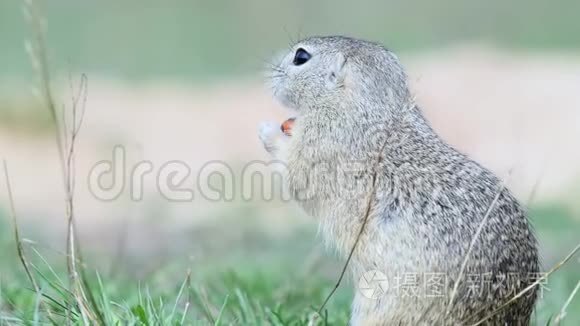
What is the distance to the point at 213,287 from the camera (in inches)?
225

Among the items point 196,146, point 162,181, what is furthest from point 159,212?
point 196,146

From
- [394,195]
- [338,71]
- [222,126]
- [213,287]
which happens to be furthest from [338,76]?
[222,126]

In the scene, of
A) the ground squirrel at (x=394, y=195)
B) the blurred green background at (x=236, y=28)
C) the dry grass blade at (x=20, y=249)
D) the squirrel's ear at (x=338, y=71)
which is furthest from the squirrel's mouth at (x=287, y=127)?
the blurred green background at (x=236, y=28)

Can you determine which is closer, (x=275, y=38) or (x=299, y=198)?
(x=299, y=198)

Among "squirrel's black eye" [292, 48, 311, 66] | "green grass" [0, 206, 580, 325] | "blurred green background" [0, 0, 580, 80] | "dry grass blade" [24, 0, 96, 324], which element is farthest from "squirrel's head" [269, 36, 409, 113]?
"blurred green background" [0, 0, 580, 80]

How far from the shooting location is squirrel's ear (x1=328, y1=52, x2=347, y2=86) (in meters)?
4.91

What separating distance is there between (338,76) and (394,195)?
2.54ft

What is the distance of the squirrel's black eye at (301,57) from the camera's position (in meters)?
5.13

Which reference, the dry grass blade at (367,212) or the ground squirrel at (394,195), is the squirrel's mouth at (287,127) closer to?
the ground squirrel at (394,195)

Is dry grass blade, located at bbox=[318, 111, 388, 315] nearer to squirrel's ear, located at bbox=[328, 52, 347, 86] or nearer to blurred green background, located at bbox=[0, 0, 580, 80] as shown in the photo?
squirrel's ear, located at bbox=[328, 52, 347, 86]

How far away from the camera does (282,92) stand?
514cm

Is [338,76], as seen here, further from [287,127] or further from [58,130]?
[58,130]

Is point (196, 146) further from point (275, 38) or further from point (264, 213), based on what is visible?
point (275, 38)

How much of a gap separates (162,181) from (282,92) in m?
6.65
